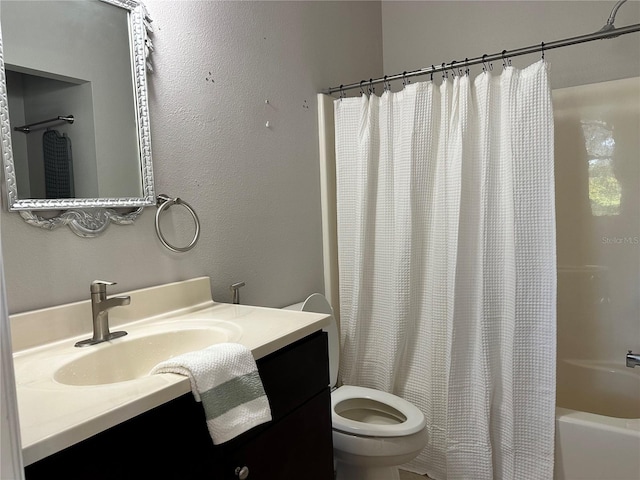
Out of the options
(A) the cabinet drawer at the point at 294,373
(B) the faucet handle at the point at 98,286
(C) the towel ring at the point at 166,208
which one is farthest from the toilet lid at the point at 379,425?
(B) the faucet handle at the point at 98,286

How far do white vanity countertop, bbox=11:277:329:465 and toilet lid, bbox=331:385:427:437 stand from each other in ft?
1.66

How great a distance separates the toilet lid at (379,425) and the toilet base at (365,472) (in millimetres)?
153

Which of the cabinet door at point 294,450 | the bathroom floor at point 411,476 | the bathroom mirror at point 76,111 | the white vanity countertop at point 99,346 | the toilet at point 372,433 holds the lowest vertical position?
the bathroom floor at point 411,476

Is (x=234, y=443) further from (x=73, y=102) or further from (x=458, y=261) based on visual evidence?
(x=458, y=261)

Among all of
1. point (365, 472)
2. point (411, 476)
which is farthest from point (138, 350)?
point (411, 476)

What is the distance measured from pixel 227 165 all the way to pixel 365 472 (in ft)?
3.93

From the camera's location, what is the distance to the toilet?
1.56 meters

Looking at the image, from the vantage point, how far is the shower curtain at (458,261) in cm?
171

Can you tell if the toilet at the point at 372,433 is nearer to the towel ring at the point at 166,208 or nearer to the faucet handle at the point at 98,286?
the towel ring at the point at 166,208

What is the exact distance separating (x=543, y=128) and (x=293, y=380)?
4.10 ft

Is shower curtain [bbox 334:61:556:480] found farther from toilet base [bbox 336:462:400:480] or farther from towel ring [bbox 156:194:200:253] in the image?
towel ring [bbox 156:194:200:253]

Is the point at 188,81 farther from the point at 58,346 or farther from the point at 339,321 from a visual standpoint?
the point at 339,321

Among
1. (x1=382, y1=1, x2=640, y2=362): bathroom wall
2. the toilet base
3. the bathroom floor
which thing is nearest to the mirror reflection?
the toilet base

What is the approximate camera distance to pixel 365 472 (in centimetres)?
166
